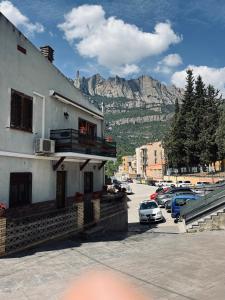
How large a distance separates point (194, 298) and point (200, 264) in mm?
2996

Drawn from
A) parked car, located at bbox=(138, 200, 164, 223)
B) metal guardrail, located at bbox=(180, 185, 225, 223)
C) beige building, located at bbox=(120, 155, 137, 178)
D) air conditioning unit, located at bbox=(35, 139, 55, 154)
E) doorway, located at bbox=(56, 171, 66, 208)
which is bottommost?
parked car, located at bbox=(138, 200, 164, 223)

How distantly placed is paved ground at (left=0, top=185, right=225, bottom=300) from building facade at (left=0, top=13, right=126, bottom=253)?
197cm

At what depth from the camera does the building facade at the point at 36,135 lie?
13.1 metres

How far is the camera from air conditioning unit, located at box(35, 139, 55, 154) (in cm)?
1441

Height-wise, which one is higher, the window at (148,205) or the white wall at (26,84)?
the white wall at (26,84)

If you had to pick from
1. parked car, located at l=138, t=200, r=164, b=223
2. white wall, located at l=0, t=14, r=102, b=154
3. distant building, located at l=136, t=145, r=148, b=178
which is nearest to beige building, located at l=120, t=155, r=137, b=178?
distant building, located at l=136, t=145, r=148, b=178

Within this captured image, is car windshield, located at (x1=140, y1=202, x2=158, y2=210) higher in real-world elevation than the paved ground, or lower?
higher

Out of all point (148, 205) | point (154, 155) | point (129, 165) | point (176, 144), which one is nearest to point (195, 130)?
point (176, 144)

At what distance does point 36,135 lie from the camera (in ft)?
49.2

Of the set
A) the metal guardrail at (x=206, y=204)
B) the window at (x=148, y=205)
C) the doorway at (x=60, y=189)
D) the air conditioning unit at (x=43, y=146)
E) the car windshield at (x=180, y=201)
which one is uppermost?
the air conditioning unit at (x=43, y=146)

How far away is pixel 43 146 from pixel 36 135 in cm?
82

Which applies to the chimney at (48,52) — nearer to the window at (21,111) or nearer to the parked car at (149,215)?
the window at (21,111)

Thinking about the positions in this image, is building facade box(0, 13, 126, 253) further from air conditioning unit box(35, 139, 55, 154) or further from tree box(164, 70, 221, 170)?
tree box(164, 70, 221, 170)

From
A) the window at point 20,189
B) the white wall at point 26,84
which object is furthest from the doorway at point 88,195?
the white wall at point 26,84
